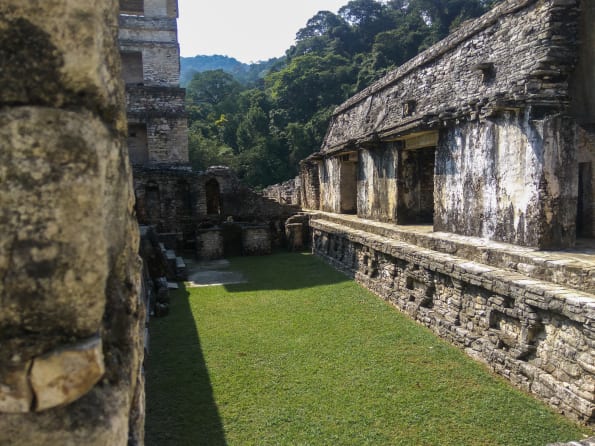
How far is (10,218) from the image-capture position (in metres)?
0.97

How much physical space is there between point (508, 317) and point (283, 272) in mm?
5373

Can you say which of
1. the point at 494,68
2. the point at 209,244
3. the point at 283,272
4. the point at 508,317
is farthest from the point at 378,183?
the point at 508,317

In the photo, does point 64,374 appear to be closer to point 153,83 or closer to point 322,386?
point 322,386

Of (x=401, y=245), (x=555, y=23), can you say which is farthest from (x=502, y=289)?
(x=555, y=23)

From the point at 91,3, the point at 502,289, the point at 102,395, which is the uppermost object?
the point at 91,3

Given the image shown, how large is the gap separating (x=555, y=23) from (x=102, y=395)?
6.24 metres

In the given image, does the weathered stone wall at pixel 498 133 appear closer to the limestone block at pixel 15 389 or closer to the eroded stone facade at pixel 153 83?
the limestone block at pixel 15 389

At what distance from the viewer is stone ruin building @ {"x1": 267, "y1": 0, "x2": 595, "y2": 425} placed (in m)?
3.98

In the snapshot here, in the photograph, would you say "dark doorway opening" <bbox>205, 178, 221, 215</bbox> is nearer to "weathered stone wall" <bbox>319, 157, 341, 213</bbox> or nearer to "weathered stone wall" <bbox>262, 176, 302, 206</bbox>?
"weathered stone wall" <bbox>319, 157, 341, 213</bbox>

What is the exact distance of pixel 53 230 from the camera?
1.00 m

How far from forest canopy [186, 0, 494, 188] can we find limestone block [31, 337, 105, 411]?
85.8 feet

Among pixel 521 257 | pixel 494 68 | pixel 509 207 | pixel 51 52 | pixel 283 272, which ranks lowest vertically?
pixel 283 272

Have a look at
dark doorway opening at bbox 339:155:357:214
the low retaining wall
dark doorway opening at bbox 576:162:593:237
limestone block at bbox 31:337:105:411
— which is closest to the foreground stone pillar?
limestone block at bbox 31:337:105:411

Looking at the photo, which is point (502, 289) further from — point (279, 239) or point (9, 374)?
point (279, 239)
